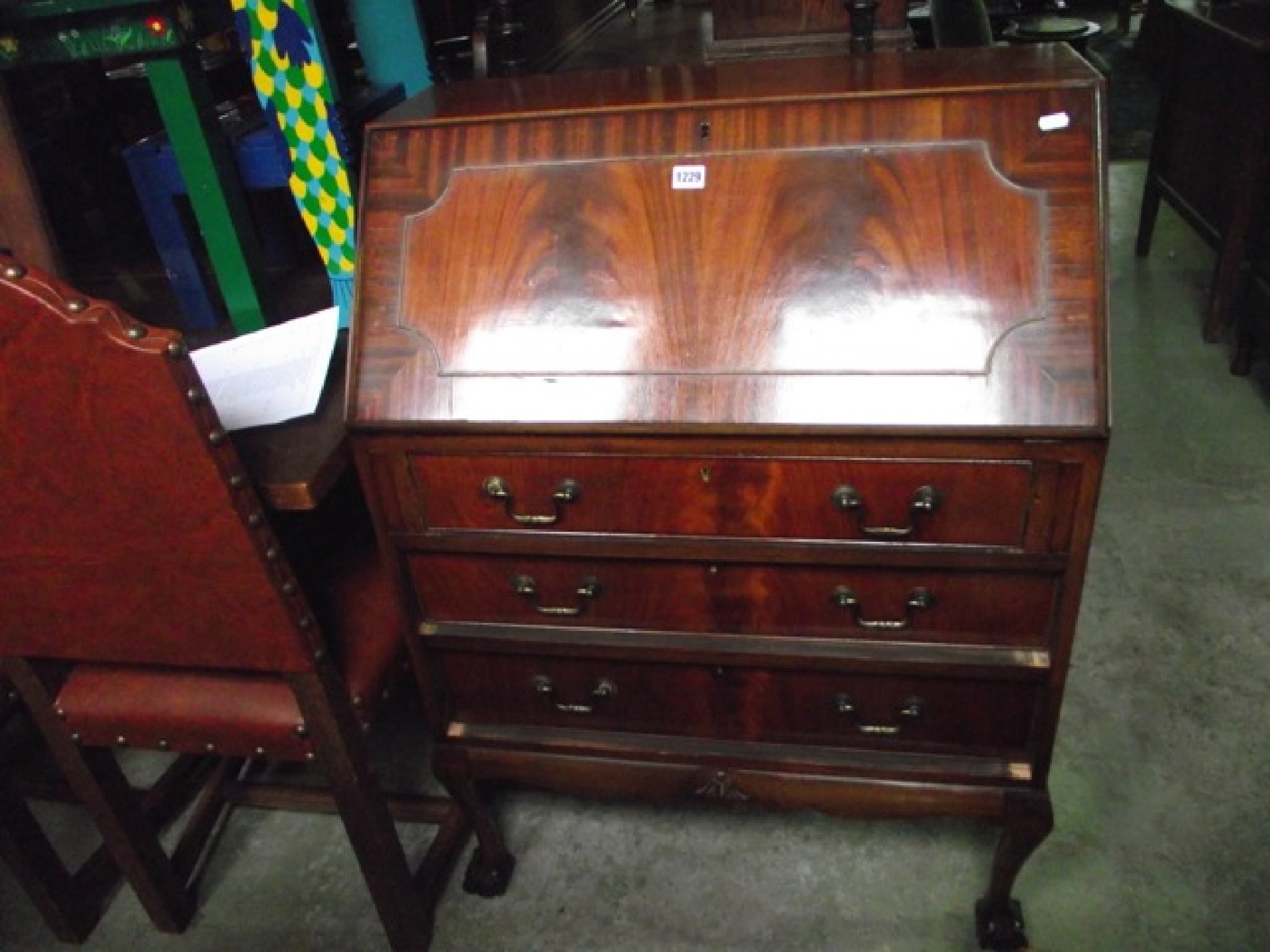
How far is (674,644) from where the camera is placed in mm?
1312

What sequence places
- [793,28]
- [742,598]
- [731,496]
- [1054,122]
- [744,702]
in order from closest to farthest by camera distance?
[1054,122] < [731,496] < [742,598] < [744,702] < [793,28]

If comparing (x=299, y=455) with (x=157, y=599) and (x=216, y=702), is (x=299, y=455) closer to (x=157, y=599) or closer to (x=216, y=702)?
(x=157, y=599)

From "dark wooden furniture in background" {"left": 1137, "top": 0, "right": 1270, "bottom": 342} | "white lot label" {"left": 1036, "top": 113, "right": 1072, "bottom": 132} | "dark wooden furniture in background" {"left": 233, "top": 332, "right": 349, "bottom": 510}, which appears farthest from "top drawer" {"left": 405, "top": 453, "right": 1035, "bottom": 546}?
"dark wooden furniture in background" {"left": 1137, "top": 0, "right": 1270, "bottom": 342}

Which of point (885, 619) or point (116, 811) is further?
point (116, 811)

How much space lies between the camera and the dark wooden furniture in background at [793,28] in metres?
1.88

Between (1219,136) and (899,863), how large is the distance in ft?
8.61

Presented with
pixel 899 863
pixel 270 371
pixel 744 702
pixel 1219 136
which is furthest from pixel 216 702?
pixel 1219 136

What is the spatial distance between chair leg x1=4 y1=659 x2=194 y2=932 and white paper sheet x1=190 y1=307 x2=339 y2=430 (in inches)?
19.2

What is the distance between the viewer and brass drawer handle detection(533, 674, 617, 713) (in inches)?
54.7

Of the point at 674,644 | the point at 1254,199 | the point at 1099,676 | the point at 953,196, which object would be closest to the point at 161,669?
the point at 674,644

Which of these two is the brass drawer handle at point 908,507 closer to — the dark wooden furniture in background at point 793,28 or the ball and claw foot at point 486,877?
the ball and claw foot at point 486,877

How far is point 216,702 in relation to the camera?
1.34 m

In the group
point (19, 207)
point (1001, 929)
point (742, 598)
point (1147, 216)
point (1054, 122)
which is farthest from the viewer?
point (1147, 216)

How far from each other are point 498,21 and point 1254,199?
2.35 m
